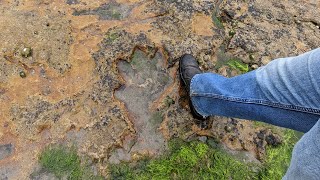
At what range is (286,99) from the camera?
4.75 feet

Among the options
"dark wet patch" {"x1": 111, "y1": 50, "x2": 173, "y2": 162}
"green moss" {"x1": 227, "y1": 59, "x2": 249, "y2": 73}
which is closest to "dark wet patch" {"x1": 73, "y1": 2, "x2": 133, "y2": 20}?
"dark wet patch" {"x1": 111, "y1": 50, "x2": 173, "y2": 162}

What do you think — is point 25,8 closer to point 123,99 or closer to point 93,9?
point 93,9

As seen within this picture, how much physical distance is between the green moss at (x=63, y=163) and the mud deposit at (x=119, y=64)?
0.05 meters

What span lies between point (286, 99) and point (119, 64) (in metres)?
1.26

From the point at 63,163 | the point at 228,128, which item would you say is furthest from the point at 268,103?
the point at 63,163

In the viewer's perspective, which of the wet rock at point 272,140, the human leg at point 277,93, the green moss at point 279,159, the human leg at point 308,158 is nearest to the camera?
the human leg at point 308,158

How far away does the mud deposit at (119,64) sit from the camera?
6.98 feet

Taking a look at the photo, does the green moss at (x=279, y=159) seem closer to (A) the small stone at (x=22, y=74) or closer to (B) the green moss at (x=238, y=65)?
(B) the green moss at (x=238, y=65)

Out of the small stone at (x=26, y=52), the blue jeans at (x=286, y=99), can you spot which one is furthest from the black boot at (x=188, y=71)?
the small stone at (x=26, y=52)

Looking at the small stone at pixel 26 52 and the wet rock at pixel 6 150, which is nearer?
the wet rock at pixel 6 150

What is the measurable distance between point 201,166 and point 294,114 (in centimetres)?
79

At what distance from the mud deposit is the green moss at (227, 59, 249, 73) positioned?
0.16 ft

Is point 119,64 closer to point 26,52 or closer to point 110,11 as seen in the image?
point 110,11

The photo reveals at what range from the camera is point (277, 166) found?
216 cm
